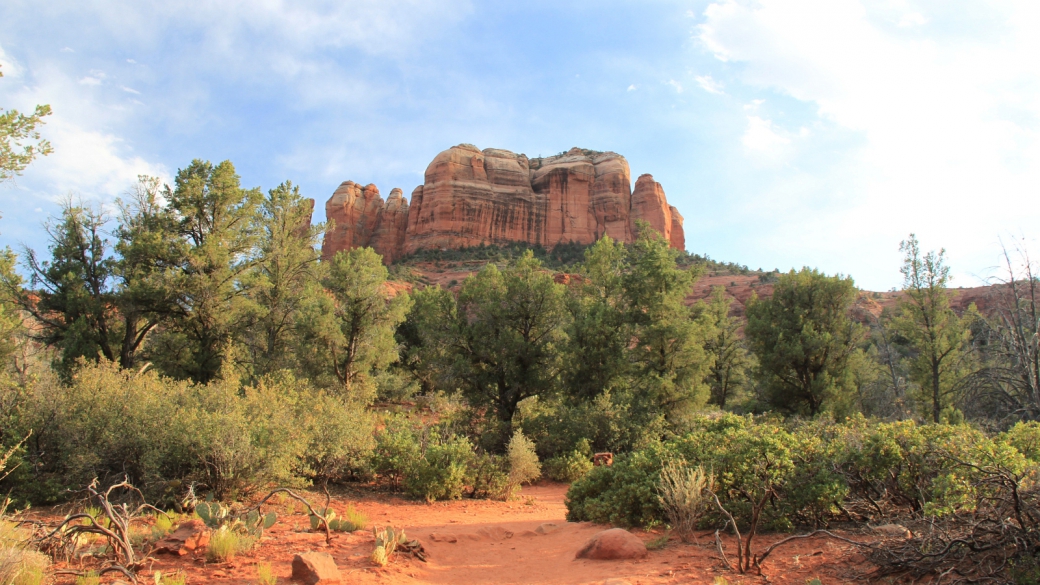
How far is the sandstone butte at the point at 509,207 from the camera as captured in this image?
256 ft

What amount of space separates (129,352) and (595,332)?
18181mm

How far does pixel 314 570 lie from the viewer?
5641 mm

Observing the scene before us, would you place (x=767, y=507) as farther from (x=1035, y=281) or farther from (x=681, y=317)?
(x=681, y=317)

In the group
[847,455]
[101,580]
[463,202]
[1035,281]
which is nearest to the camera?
[101,580]

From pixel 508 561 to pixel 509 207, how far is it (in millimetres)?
73073

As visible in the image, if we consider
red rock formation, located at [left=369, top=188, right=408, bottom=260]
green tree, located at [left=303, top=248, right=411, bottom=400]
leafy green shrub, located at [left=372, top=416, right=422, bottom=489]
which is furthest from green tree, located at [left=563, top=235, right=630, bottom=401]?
red rock formation, located at [left=369, top=188, right=408, bottom=260]

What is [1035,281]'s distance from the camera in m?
13.2

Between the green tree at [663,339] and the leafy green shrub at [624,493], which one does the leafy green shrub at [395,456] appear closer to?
the leafy green shrub at [624,493]

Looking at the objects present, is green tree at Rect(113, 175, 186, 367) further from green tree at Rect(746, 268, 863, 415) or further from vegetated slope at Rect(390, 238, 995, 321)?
vegetated slope at Rect(390, 238, 995, 321)

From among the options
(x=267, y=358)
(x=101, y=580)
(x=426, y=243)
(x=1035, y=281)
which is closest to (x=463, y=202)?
(x=426, y=243)

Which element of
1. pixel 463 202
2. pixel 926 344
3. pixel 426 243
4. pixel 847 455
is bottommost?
pixel 847 455

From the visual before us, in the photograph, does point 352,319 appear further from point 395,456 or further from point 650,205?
point 650,205

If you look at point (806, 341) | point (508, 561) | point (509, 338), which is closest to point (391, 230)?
point (509, 338)

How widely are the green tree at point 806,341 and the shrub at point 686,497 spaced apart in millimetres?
16873
